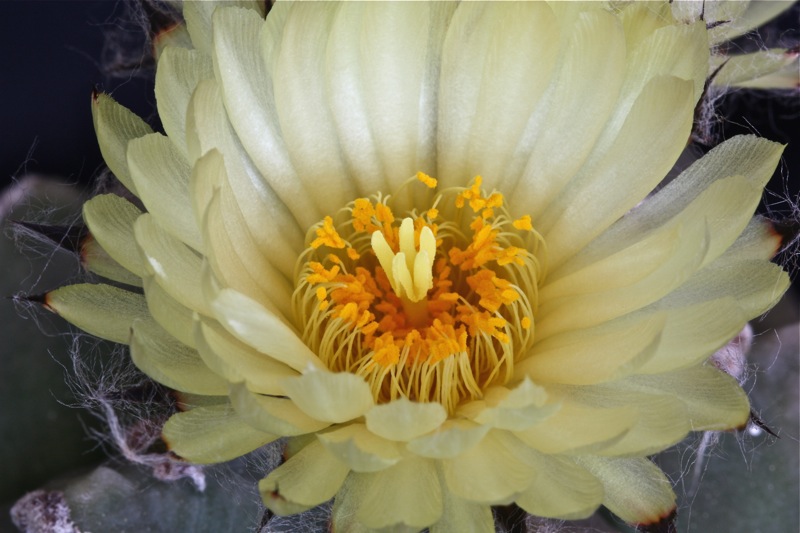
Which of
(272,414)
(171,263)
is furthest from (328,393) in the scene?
(171,263)

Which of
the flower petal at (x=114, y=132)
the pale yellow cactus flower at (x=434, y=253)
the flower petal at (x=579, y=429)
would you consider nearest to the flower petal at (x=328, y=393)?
the pale yellow cactus flower at (x=434, y=253)

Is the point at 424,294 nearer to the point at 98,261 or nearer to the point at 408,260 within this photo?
the point at 408,260

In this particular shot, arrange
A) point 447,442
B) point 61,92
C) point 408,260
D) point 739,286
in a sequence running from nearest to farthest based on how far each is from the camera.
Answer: point 447,442
point 739,286
point 408,260
point 61,92

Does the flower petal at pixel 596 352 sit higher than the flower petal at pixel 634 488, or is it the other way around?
the flower petal at pixel 596 352

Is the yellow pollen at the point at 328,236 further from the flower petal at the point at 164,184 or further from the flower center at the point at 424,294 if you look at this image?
the flower petal at the point at 164,184

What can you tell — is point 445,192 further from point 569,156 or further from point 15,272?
point 15,272

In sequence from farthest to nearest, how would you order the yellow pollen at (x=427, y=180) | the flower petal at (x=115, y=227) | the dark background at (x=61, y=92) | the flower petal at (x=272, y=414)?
the dark background at (x=61, y=92) < the yellow pollen at (x=427, y=180) < the flower petal at (x=115, y=227) < the flower petal at (x=272, y=414)

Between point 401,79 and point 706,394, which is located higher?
Answer: point 401,79

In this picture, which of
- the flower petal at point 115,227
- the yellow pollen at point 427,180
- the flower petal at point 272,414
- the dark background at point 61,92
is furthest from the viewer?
the dark background at point 61,92
